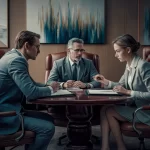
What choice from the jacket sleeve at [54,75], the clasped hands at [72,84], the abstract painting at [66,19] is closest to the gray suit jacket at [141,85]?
the clasped hands at [72,84]

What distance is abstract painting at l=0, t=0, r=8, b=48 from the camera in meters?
4.38

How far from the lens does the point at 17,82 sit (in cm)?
200

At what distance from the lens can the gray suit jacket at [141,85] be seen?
2.29m

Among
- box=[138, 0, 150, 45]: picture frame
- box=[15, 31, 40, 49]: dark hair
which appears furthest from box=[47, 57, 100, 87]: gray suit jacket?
box=[138, 0, 150, 45]: picture frame

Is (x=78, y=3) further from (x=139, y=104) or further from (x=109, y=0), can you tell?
(x=139, y=104)

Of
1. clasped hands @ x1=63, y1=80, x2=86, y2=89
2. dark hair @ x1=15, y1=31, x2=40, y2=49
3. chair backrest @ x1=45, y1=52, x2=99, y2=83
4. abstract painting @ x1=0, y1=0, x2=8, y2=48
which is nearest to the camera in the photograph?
dark hair @ x1=15, y1=31, x2=40, y2=49

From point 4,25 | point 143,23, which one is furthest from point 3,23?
point 143,23

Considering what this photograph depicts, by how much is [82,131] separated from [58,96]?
2.48 feet

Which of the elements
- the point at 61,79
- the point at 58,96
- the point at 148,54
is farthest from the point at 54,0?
the point at 58,96

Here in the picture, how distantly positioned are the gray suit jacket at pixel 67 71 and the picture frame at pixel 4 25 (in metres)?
1.36

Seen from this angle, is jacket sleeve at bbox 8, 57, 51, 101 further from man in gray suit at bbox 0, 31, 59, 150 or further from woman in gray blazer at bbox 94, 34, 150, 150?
woman in gray blazer at bbox 94, 34, 150, 150

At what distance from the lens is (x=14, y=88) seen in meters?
2.09

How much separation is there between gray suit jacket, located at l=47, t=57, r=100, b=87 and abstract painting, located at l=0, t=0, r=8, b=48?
1367 mm

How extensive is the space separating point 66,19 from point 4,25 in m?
1.03
